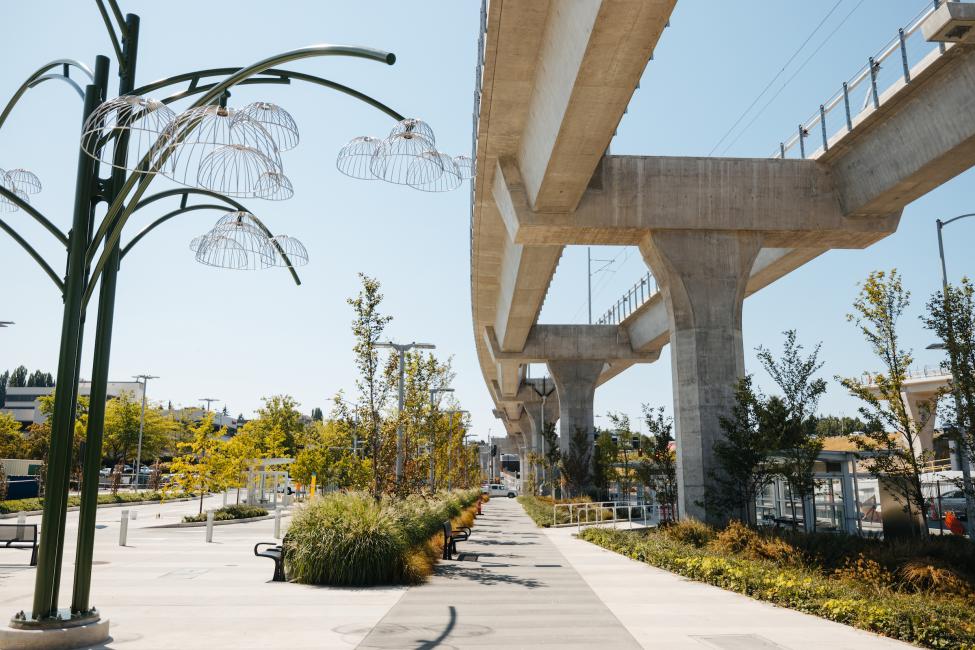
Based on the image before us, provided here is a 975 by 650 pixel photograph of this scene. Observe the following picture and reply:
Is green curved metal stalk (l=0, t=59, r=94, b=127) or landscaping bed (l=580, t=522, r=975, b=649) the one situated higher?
green curved metal stalk (l=0, t=59, r=94, b=127)

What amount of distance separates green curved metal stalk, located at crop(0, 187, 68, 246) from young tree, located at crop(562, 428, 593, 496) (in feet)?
117

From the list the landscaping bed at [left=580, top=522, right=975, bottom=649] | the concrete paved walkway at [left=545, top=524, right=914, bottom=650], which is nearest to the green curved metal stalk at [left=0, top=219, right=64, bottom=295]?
the concrete paved walkway at [left=545, top=524, right=914, bottom=650]

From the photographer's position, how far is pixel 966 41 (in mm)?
13711

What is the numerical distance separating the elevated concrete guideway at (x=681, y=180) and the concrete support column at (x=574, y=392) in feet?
64.3

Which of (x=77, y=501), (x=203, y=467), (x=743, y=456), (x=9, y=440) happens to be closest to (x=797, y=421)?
(x=743, y=456)

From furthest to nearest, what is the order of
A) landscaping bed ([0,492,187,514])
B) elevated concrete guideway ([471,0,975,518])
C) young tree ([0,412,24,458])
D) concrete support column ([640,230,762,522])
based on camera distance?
young tree ([0,412,24,458]), landscaping bed ([0,492,187,514]), concrete support column ([640,230,762,522]), elevated concrete guideway ([471,0,975,518])

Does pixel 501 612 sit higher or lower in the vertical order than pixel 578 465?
lower

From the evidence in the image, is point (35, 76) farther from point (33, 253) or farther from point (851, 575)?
point (851, 575)

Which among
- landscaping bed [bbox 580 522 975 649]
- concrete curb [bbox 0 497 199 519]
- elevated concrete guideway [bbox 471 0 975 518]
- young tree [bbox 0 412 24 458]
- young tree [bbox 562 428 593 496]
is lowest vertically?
concrete curb [bbox 0 497 199 519]

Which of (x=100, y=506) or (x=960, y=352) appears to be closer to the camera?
(x=960, y=352)

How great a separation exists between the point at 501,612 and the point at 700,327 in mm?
12270

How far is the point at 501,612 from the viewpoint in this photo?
10.2 metres

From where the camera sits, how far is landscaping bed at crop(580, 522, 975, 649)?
8.69m

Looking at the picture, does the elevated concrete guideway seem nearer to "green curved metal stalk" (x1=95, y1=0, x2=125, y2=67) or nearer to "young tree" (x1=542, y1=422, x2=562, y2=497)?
"green curved metal stalk" (x1=95, y1=0, x2=125, y2=67)
